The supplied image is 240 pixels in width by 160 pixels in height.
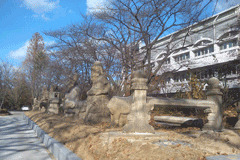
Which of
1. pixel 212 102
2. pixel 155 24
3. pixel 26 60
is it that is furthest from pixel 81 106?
pixel 26 60

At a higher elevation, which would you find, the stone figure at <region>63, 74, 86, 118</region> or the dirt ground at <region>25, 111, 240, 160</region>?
the stone figure at <region>63, 74, 86, 118</region>

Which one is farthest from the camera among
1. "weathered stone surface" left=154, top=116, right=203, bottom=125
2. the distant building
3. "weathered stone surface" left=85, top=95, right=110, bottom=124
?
the distant building

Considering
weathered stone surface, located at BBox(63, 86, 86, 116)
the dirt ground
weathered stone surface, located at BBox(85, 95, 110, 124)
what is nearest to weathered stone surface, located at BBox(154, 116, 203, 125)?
the dirt ground

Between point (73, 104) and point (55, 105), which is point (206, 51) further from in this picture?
point (73, 104)

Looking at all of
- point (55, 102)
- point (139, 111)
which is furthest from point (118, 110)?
point (55, 102)

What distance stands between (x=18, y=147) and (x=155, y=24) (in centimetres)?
960

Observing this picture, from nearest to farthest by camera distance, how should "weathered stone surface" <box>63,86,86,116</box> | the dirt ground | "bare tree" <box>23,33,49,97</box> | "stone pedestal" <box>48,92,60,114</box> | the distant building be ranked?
1. the dirt ground
2. "weathered stone surface" <box>63,86,86,116</box>
3. the distant building
4. "stone pedestal" <box>48,92,60,114</box>
5. "bare tree" <box>23,33,49,97</box>

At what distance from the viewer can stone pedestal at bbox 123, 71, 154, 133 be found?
4.63 meters

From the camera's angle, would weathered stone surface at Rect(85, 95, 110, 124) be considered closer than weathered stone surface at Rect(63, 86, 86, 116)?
Yes

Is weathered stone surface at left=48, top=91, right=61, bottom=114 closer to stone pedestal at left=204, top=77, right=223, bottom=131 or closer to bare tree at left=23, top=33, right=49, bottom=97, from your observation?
stone pedestal at left=204, top=77, right=223, bottom=131

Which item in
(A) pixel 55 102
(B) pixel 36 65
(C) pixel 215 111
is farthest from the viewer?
(B) pixel 36 65

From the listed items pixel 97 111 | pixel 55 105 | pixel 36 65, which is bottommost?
pixel 55 105

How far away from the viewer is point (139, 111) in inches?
186

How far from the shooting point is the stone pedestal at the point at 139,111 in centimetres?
463
